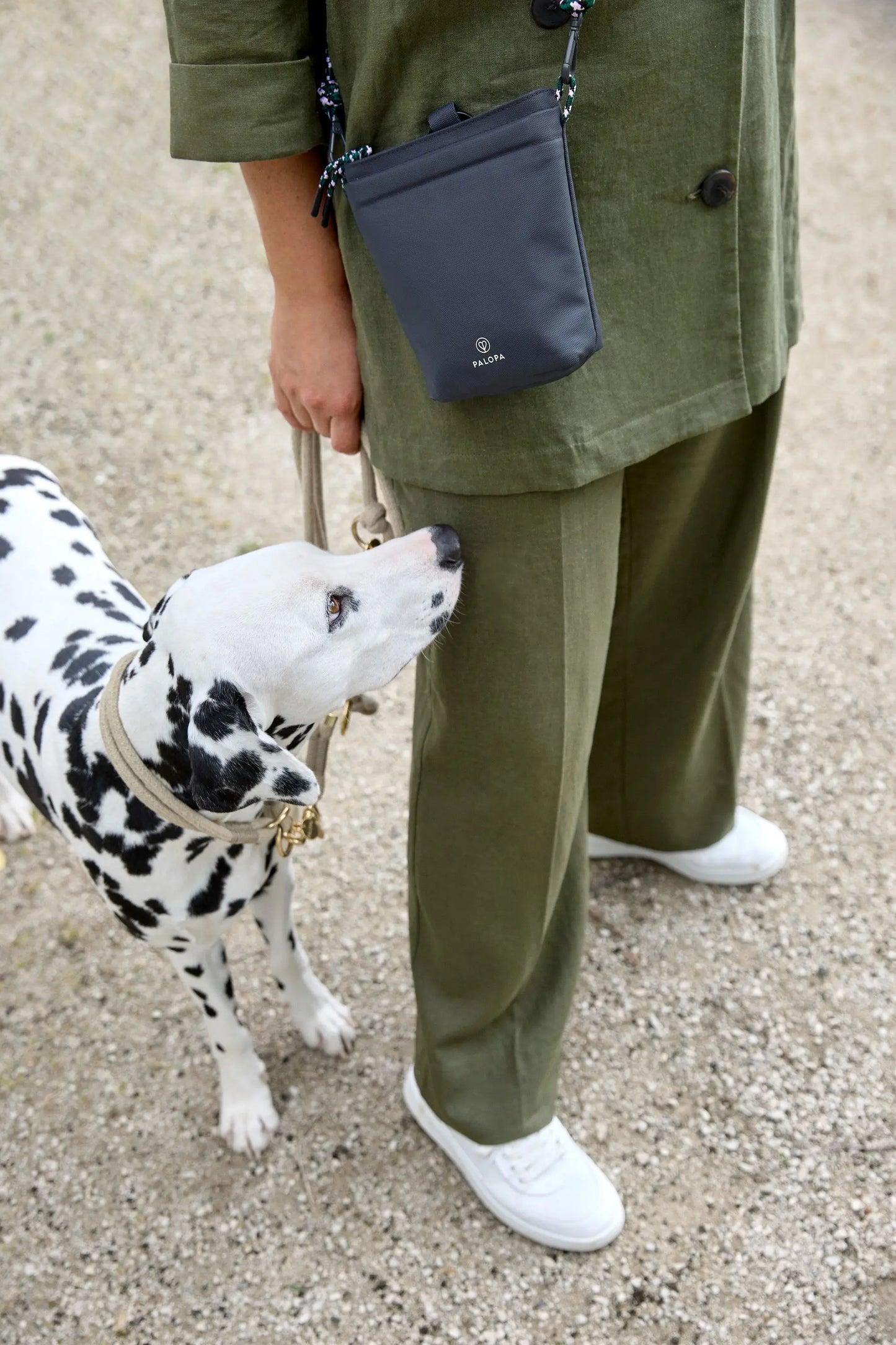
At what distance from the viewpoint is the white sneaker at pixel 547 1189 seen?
2.26 metres

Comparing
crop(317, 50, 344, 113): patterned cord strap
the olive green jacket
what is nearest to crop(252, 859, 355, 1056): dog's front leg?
the olive green jacket

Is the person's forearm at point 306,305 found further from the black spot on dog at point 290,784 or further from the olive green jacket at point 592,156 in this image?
the black spot on dog at point 290,784

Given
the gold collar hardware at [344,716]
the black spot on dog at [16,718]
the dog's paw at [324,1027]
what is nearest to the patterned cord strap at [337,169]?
the gold collar hardware at [344,716]

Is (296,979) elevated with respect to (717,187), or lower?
lower

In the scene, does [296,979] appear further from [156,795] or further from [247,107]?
[247,107]

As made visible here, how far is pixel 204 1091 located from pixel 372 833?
2.75ft

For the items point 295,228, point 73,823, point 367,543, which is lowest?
point 73,823

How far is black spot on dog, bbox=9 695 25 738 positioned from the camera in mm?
2219

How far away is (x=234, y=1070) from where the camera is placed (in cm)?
248

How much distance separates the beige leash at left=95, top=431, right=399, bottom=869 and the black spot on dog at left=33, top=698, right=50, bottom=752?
216mm

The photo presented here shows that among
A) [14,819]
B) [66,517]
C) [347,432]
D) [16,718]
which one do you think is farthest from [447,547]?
[14,819]

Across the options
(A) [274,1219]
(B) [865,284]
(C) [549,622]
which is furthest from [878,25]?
(A) [274,1219]

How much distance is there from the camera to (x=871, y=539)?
399 cm

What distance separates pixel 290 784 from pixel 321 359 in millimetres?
655
